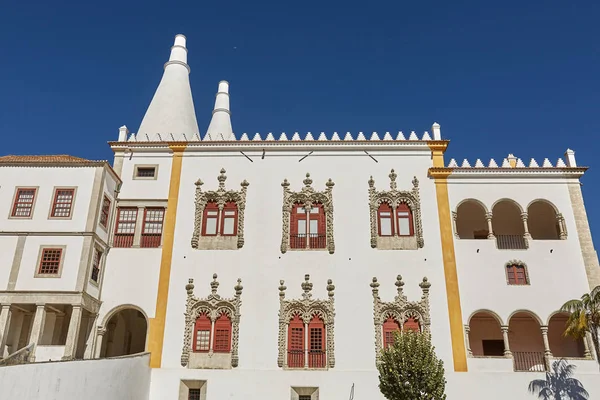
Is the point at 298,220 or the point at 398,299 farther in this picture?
the point at 298,220

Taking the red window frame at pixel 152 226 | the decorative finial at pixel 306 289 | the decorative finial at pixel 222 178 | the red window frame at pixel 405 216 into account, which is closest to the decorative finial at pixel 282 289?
the decorative finial at pixel 306 289

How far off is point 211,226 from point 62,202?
6832 millimetres

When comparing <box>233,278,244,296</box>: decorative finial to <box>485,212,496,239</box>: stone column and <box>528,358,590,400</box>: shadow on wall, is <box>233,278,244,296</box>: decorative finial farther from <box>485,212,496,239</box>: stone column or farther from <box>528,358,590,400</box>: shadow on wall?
<box>528,358,590,400</box>: shadow on wall

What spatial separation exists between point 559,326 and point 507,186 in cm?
732

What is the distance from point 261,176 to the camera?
2736cm

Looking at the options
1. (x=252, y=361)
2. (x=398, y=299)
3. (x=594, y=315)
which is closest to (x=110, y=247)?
(x=252, y=361)

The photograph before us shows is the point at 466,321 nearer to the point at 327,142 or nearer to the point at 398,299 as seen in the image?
the point at 398,299

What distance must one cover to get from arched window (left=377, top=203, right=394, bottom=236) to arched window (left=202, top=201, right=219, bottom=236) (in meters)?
7.95

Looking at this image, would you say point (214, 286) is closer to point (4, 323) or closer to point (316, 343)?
point (316, 343)

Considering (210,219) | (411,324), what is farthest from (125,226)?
(411,324)

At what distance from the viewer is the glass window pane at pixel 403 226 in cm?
2602

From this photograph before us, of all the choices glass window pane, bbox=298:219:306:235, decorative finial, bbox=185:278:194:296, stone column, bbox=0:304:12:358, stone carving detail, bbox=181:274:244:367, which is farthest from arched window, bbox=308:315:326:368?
stone column, bbox=0:304:12:358

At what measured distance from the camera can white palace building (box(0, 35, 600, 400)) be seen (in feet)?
76.1

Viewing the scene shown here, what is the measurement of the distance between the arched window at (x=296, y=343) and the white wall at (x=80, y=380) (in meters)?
6.25
